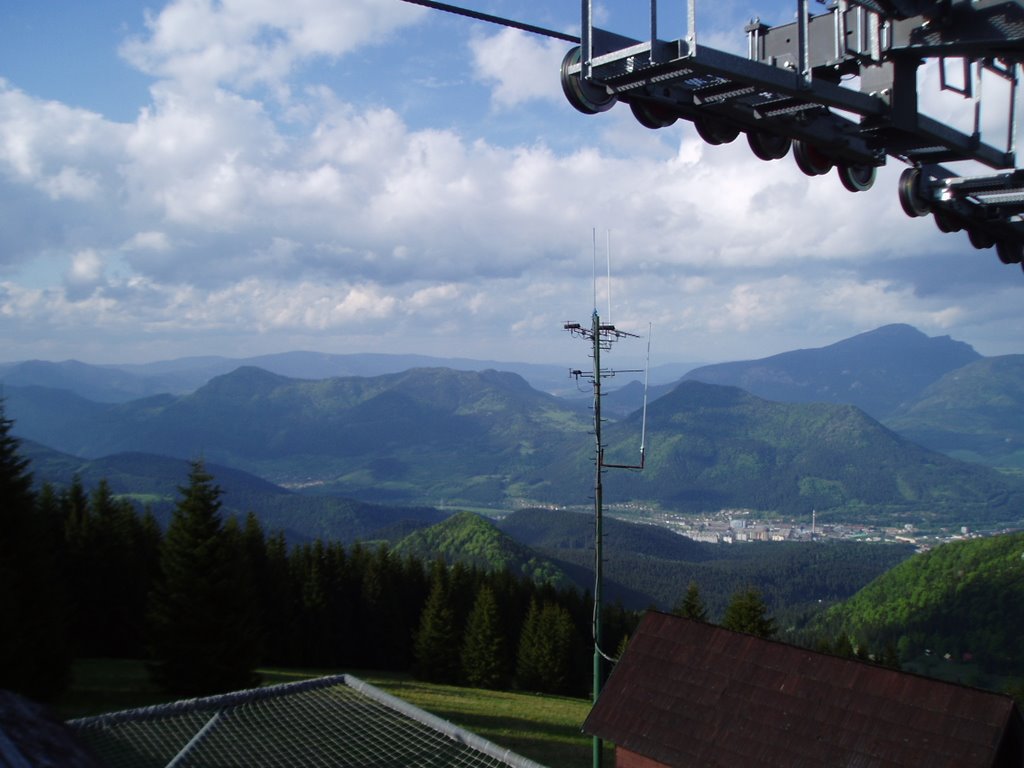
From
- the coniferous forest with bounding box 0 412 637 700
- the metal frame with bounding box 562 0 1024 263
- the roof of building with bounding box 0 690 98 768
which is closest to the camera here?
the roof of building with bounding box 0 690 98 768

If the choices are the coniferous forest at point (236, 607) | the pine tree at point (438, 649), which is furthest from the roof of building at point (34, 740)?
the pine tree at point (438, 649)

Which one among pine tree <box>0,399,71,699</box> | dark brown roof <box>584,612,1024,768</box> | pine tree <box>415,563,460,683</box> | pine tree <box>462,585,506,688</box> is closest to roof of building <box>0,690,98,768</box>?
dark brown roof <box>584,612,1024,768</box>

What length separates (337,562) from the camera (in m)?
56.0

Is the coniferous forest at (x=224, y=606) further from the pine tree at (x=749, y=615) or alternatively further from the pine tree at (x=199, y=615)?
the pine tree at (x=749, y=615)

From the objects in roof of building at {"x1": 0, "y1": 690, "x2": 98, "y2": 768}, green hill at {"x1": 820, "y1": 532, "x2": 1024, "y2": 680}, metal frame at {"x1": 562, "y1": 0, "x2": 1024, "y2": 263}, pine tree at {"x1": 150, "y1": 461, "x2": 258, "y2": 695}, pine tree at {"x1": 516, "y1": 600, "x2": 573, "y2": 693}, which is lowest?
green hill at {"x1": 820, "y1": 532, "x2": 1024, "y2": 680}

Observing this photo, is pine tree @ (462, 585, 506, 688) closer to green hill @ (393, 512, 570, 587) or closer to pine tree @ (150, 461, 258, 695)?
pine tree @ (150, 461, 258, 695)

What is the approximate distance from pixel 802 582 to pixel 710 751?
18919cm

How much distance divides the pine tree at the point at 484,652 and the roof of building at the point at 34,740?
155 feet

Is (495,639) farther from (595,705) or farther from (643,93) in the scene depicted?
(643,93)

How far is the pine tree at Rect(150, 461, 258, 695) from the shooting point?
2641 centimetres

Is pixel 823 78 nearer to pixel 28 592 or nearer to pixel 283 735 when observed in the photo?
pixel 283 735

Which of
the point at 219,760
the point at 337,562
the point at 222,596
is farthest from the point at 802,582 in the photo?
the point at 219,760

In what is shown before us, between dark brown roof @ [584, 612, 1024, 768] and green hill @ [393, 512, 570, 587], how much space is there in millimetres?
113464

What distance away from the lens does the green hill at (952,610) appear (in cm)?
11131
